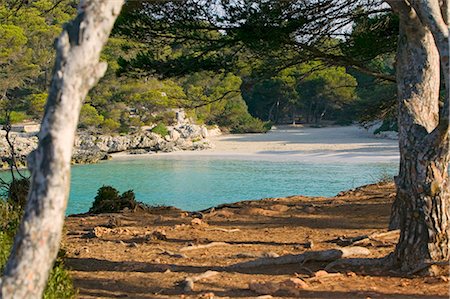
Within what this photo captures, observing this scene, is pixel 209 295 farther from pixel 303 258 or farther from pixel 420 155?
pixel 420 155

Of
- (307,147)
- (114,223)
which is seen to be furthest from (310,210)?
(307,147)

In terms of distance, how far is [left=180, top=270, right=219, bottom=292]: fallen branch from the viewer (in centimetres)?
461

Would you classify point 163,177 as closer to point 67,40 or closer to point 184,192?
point 184,192

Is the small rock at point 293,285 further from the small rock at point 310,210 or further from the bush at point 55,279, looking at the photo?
the small rock at point 310,210

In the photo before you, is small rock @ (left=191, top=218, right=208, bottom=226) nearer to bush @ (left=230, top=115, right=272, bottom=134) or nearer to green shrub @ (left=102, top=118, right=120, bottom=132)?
green shrub @ (left=102, top=118, right=120, bottom=132)

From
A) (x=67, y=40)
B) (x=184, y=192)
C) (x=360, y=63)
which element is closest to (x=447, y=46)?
(x=67, y=40)

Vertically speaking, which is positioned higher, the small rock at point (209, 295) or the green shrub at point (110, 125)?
the green shrub at point (110, 125)

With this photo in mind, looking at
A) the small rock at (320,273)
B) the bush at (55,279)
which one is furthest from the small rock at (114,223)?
the small rock at (320,273)

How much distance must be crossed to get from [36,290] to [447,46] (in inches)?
100

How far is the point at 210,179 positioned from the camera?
22.9 m

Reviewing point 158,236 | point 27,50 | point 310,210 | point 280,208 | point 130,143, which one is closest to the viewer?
point 158,236

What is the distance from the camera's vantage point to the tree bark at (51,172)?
2512 millimetres

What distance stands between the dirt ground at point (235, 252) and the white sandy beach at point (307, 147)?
18.8m

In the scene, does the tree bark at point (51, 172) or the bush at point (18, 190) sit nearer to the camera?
the tree bark at point (51, 172)
